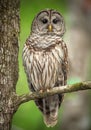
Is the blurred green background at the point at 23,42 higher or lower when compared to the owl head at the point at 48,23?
lower

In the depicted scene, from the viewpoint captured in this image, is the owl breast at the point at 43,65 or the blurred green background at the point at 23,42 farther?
the blurred green background at the point at 23,42

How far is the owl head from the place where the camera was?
29.7 feet

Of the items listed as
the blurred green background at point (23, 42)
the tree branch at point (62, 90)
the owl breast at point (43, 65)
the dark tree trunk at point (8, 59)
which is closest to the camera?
the tree branch at point (62, 90)

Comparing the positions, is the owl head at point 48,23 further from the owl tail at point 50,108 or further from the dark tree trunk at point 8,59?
the dark tree trunk at point 8,59

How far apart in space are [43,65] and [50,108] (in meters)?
0.63

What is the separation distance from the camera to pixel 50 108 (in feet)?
29.9

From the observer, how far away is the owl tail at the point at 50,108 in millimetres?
8969

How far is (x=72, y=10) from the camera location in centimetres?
1077

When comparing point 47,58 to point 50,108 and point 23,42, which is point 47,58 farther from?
point 23,42

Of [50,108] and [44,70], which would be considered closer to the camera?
[44,70]

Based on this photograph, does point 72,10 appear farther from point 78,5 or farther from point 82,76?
point 82,76

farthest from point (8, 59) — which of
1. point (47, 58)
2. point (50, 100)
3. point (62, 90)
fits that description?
point (50, 100)

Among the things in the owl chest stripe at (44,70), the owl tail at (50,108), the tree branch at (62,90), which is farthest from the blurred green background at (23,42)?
the tree branch at (62,90)

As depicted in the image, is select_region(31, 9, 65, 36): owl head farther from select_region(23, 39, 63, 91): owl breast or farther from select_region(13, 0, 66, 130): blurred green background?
select_region(13, 0, 66, 130): blurred green background
